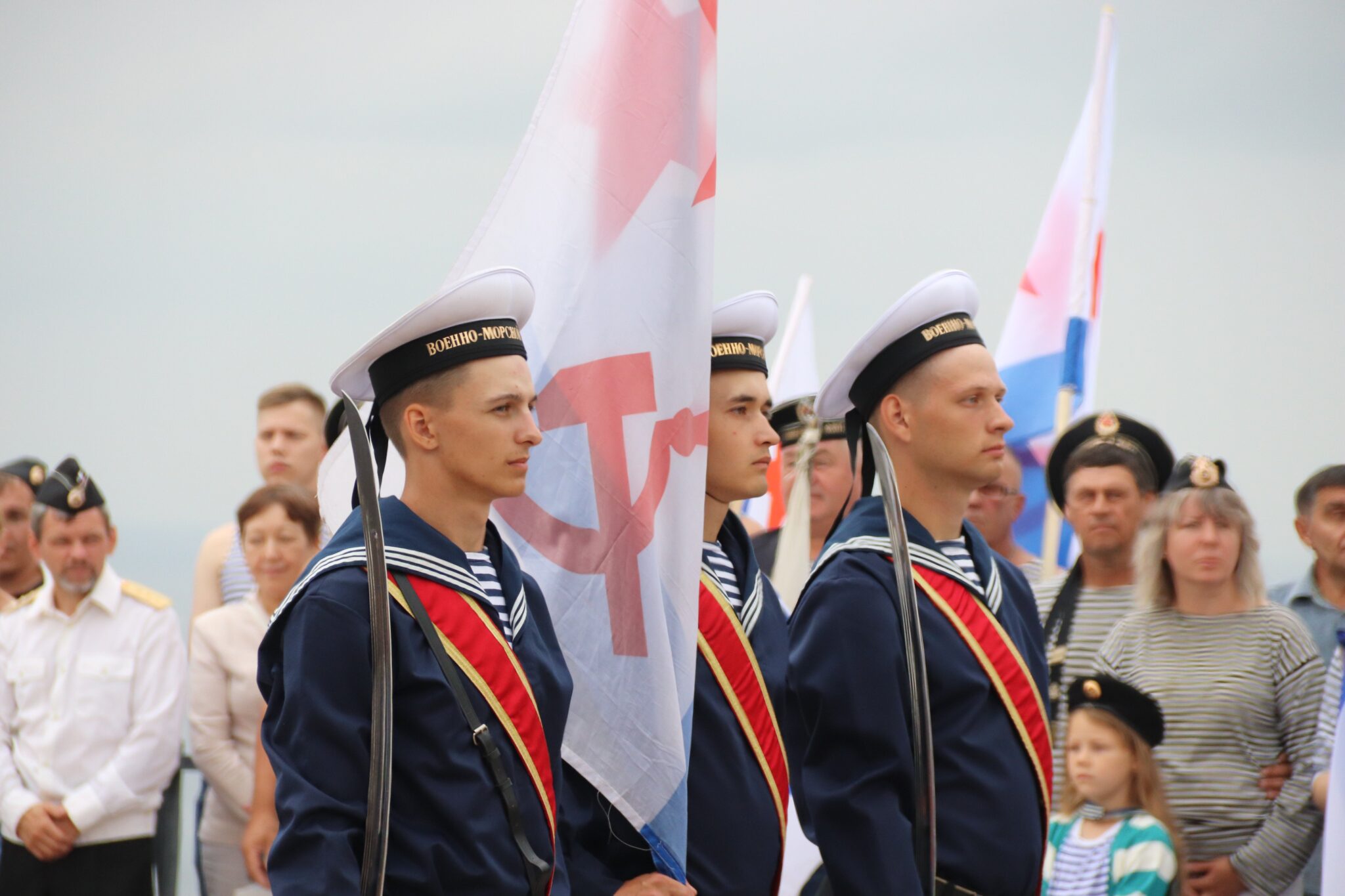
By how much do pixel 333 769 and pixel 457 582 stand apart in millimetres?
378

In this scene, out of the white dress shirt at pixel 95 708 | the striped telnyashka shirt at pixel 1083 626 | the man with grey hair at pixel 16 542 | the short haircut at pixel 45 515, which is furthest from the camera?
the man with grey hair at pixel 16 542

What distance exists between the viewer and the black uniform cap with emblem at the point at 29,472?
6320mm

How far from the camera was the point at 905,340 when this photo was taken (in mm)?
3404

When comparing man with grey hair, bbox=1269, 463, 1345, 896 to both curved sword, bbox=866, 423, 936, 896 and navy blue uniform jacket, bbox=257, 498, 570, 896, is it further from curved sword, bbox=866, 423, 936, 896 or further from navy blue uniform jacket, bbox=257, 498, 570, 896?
navy blue uniform jacket, bbox=257, 498, 570, 896

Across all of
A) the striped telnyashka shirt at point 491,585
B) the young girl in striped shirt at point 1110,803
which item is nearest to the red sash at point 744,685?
the striped telnyashka shirt at point 491,585

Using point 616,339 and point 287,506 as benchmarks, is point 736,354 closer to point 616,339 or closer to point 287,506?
point 616,339

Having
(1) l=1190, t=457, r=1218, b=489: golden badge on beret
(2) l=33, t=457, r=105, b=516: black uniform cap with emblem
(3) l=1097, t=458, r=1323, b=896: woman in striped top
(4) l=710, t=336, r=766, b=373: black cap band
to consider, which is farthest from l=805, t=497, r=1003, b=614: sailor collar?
(2) l=33, t=457, r=105, b=516: black uniform cap with emblem

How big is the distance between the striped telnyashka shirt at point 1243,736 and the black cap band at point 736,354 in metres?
1.65

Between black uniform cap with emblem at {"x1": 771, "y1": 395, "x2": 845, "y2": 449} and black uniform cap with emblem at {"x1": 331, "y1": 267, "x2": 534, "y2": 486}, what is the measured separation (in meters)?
3.11

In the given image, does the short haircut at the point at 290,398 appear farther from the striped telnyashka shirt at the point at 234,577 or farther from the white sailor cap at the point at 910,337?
the white sailor cap at the point at 910,337

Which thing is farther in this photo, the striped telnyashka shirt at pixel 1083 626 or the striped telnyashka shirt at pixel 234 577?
the striped telnyashka shirt at pixel 234 577

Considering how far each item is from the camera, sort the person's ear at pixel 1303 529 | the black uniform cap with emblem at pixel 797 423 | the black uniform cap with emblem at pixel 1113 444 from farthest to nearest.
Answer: the black uniform cap with emblem at pixel 797 423, the black uniform cap with emblem at pixel 1113 444, the person's ear at pixel 1303 529

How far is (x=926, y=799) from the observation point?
9.71 ft

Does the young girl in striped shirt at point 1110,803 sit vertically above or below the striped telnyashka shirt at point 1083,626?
below
